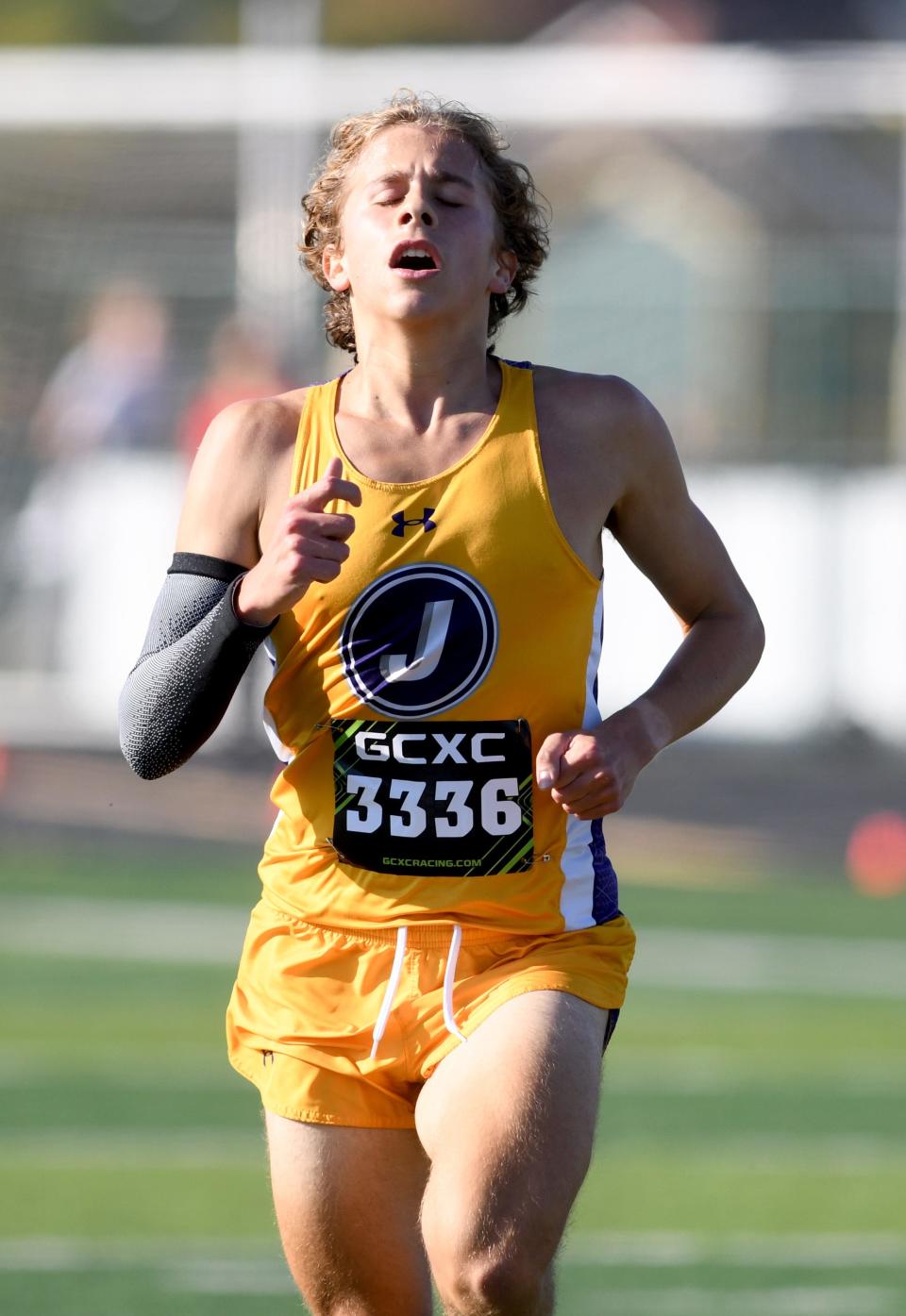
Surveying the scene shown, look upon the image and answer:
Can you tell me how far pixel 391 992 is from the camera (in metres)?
3.82

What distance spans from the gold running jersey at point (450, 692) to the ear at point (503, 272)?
1.01ft

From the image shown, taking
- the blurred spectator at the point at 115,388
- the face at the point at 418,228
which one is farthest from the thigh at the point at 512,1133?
the blurred spectator at the point at 115,388

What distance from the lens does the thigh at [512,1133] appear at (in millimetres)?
3512

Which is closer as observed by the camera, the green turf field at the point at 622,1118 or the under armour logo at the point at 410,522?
the under armour logo at the point at 410,522

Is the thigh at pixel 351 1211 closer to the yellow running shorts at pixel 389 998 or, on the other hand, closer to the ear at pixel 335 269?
the yellow running shorts at pixel 389 998

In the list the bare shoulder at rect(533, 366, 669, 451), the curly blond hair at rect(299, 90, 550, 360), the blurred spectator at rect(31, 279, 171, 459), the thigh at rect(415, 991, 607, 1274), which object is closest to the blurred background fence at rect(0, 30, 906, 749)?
the blurred spectator at rect(31, 279, 171, 459)

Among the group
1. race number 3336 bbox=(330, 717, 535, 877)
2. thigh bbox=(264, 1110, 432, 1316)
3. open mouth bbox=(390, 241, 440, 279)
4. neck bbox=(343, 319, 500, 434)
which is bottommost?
thigh bbox=(264, 1110, 432, 1316)

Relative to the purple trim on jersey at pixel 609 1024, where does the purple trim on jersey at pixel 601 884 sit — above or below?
above

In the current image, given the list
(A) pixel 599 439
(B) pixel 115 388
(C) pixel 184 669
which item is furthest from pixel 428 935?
(B) pixel 115 388

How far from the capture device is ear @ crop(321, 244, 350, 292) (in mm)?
4156

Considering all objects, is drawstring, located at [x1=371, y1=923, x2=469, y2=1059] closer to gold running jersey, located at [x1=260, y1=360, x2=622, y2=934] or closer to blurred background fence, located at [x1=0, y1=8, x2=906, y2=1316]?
gold running jersey, located at [x1=260, y1=360, x2=622, y2=934]

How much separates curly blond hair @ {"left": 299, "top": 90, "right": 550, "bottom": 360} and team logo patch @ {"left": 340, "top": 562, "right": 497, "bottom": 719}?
0.62 m

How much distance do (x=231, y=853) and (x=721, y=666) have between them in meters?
9.02

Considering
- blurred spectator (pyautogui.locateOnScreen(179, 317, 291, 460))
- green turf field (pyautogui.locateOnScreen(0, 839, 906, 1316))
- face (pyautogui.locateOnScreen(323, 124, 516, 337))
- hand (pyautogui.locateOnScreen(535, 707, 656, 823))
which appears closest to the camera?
hand (pyautogui.locateOnScreen(535, 707, 656, 823))
